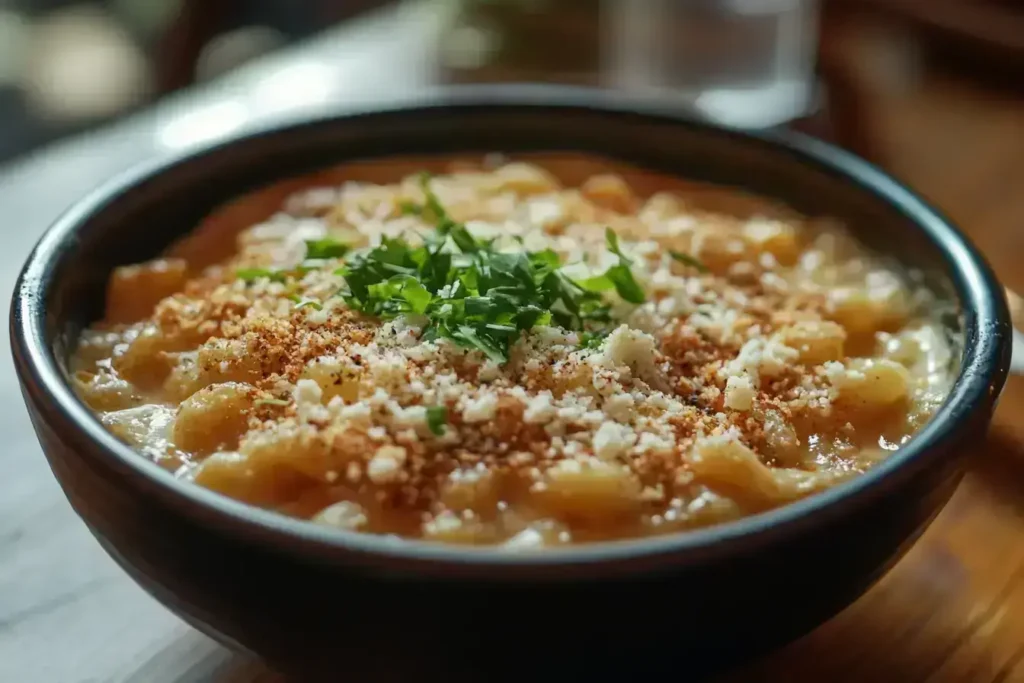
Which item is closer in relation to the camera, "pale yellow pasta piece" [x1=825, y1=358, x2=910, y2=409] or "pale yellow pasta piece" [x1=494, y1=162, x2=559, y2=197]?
"pale yellow pasta piece" [x1=825, y1=358, x2=910, y2=409]

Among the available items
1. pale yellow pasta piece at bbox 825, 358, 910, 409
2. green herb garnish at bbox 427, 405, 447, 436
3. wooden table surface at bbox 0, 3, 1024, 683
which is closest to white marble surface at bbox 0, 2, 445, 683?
wooden table surface at bbox 0, 3, 1024, 683

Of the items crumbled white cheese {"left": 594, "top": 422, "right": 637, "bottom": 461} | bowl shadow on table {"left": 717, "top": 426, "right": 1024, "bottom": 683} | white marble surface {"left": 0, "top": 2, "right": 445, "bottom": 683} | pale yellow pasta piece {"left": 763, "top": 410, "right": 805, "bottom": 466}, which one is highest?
crumbled white cheese {"left": 594, "top": 422, "right": 637, "bottom": 461}

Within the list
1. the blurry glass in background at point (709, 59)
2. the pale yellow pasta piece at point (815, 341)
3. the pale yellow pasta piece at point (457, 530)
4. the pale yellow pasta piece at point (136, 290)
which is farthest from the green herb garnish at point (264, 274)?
the blurry glass in background at point (709, 59)

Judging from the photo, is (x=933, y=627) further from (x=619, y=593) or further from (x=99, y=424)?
(x=99, y=424)

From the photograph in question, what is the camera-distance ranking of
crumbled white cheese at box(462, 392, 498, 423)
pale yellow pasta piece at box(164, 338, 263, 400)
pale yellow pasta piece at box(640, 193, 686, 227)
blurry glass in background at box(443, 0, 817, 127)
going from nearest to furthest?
crumbled white cheese at box(462, 392, 498, 423) → pale yellow pasta piece at box(164, 338, 263, 400) → pale yellow pasta piece at box(640, 193, 686, 227) → blurry glass in background at box(443, 0, 817, 127)

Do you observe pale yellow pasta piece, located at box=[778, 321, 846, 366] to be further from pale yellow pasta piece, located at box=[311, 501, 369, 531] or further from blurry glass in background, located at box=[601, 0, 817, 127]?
blurry glass in background, located at box=[601, 0, 817, 127]

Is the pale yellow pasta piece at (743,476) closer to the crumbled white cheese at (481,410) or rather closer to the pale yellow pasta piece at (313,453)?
the crumbled white cheese at (481,410)

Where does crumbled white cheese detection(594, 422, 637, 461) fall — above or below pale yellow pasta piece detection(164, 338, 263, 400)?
below

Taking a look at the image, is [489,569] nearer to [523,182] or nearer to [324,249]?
[324,249]
